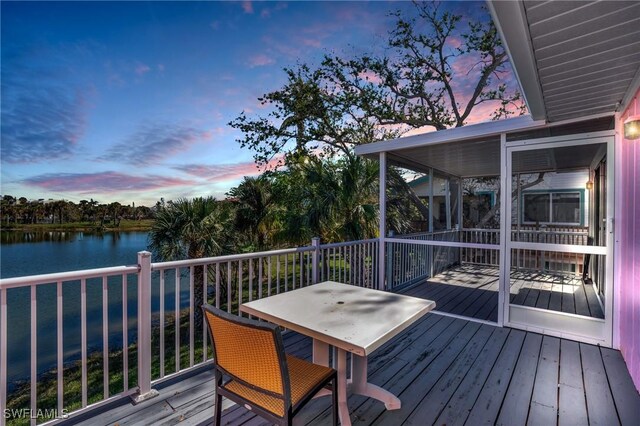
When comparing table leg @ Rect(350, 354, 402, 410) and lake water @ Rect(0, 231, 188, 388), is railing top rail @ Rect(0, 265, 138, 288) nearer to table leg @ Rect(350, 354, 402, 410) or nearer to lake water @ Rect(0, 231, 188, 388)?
table leg @ Rect(350, 354, 402, 410)

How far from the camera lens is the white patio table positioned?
164 cm

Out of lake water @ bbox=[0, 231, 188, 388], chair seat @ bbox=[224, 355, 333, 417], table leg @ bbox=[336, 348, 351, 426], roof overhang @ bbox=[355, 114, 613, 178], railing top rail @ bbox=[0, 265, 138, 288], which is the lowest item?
lake water @ bbox=[0, 231, 188, 388]

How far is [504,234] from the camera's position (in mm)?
3768

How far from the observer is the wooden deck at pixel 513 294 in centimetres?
423

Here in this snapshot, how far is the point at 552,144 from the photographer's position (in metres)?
3.46

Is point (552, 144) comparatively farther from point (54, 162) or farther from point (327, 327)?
point (54, 162)

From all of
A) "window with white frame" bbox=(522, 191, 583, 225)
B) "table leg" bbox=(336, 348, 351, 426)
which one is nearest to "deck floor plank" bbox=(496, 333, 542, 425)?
"table leg" bbox=(336, 348, 351, 426)

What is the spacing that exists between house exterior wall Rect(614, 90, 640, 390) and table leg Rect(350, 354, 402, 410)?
201cm

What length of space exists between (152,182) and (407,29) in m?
11.9

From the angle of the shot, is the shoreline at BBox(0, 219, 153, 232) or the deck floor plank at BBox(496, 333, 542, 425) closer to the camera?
the deck floor plank at BBox(496, 333, 542, 425)

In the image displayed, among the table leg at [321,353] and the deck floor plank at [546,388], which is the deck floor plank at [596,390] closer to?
the deck floor plank at [546,388]

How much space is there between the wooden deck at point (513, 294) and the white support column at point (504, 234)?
358 millimetres

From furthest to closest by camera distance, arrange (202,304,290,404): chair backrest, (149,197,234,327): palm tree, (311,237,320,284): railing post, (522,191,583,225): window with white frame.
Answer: (149,197,234,327): palm tree
(522,191,583,225): window with white frame
(311,237,320,284): railing post
(202,304,290,404): chair backrest

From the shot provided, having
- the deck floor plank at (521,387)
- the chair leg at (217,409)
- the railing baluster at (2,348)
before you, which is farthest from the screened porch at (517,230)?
the railing baluster at (2,348)
